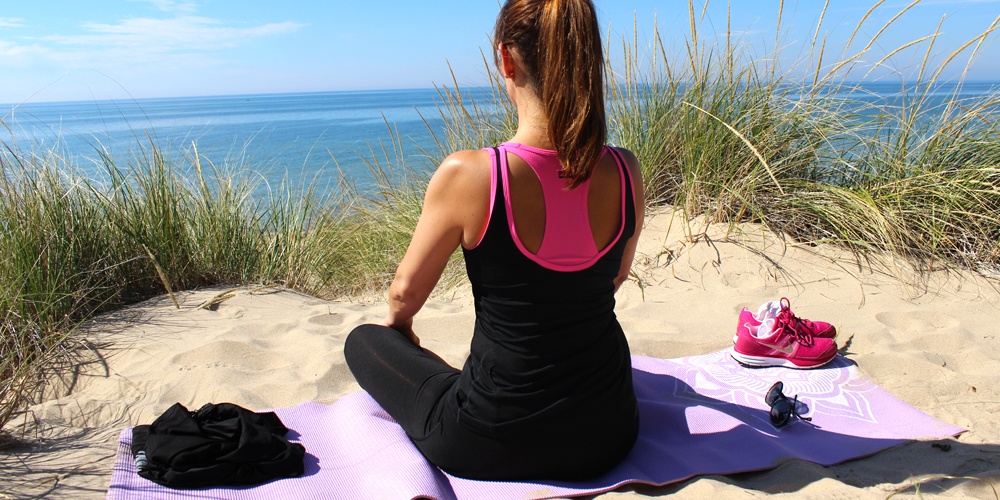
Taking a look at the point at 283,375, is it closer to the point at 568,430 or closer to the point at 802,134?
the point at 568,430

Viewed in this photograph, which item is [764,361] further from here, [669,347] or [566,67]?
[566,67]

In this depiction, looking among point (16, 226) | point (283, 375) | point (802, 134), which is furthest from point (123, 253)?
point (802, 134)

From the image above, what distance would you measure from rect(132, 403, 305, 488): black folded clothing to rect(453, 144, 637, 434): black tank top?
0.56m

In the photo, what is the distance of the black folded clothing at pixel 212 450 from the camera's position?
182cm

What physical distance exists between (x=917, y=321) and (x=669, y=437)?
5.39ft

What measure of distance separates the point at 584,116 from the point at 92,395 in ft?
7.09

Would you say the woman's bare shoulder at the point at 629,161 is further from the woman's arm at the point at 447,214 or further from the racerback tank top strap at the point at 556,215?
the woman's arm at the point at 447,214

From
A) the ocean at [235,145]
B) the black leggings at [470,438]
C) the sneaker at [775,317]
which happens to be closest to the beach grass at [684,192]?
the ocean at [235,145]

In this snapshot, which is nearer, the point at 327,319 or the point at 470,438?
the point at 470,438

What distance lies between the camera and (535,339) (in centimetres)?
170

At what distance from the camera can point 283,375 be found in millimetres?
2650

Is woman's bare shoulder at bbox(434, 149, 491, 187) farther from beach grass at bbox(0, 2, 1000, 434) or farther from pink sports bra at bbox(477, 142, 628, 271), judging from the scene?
beach grass at bbox(0, 2, 1000, 434)

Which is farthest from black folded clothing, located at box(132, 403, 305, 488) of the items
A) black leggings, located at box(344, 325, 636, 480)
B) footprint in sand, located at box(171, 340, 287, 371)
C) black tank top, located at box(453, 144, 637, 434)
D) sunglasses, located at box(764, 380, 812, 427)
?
sunglasses, located at box(764, 380, 812, 427)

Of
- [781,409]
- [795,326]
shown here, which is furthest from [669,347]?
[781,409]
